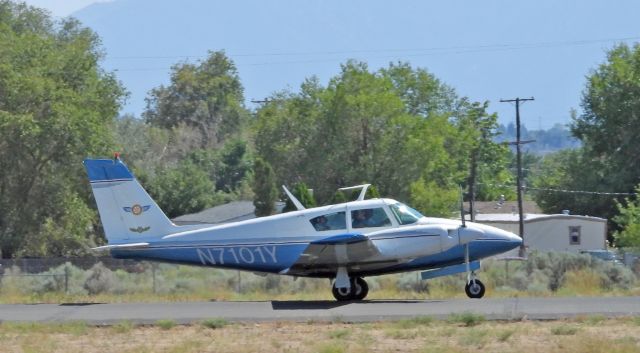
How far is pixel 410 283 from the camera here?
3170 centimetres

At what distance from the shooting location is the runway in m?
21.6

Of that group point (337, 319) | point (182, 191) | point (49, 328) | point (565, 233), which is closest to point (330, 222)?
point (337, 319)

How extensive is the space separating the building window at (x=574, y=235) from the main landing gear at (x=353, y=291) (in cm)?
3340

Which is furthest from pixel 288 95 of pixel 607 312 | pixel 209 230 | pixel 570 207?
pixel 607 312

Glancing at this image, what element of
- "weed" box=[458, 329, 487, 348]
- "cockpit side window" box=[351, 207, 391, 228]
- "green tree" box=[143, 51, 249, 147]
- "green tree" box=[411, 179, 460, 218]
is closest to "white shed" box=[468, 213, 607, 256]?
"green tree" box=[411, 179, 460, 218]

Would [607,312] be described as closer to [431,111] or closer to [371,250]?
[371,250]

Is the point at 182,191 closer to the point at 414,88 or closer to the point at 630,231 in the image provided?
the point at 414,88

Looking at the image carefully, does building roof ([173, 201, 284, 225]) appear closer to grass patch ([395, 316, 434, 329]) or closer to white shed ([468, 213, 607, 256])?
white shed ([468, 213, 607, 256])

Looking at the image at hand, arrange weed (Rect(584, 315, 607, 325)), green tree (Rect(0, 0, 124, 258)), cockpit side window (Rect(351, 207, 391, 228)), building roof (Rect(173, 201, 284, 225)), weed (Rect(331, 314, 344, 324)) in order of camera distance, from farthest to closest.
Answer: building roof (Rect(173, 201, 284, 225))
green tree (Rect(0, 0, 124, 258))
cockpit side window (Rect(351, 207, 391, 228))
weed (Rect(331, 314, 344, 324))
weed (Rect(584, 315, 607, 325))

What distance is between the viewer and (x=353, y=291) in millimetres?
25969

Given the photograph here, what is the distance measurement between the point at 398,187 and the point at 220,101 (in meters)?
57.5

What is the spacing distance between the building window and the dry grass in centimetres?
3822

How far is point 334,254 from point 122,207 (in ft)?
14.6

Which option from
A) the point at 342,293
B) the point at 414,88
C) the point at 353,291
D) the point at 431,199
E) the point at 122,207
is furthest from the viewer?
the point at 414,88
